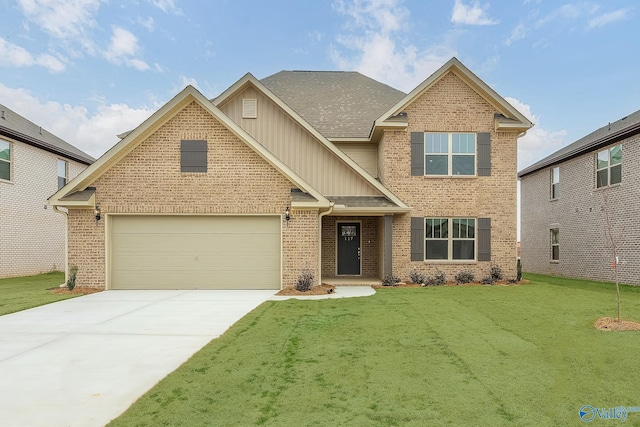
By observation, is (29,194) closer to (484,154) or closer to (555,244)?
(484,154)

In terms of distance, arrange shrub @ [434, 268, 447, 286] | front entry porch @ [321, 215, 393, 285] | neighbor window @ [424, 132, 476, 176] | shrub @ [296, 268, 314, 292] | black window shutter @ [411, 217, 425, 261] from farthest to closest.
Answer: front entry porch @ [321, 215, 393, 285] → neighbor window @ [424, 132, 476, 176] → black window shutter @ [411, 217, 425, 261] → shrub @ [434, 268, 447, 286] → shrub @ [296, 268, 314, 292]

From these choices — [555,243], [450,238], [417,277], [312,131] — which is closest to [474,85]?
[450,238]

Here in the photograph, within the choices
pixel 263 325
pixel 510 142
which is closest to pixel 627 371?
pixel 263 325

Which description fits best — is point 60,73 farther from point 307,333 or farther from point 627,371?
point 627,371

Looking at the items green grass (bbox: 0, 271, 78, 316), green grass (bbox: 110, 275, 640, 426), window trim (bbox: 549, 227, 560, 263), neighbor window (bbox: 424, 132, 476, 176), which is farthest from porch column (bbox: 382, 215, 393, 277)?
window trim (bbox: 549, 227, 560, 263)

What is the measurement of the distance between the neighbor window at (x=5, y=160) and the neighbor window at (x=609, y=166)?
2504 cm

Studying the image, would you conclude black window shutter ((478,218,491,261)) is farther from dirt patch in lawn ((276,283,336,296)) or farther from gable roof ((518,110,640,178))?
gable roof ((518,110,640,178))

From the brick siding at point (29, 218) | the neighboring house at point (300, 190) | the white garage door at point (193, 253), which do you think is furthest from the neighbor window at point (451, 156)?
the brick siding at point (29, 218)

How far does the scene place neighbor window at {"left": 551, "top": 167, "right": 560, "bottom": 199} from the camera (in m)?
19.1

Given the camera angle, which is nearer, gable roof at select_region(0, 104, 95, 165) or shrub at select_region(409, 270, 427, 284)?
shrub at select_region(409, 270, 427, 284)

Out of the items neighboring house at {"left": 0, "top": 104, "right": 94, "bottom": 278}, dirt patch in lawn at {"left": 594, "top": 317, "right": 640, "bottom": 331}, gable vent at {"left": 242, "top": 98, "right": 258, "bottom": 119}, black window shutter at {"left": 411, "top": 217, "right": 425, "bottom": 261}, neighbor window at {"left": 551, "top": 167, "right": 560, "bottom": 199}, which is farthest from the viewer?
neighbor window at {"left": 551, "top": 167, "right": 560, "bottom": 199}

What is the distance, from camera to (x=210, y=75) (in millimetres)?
24641

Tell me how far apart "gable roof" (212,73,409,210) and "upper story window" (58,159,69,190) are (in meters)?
10.9

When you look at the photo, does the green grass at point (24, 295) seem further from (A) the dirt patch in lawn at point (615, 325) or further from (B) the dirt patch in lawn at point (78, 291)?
(A) the dirt patch in lawn at point (615, 325)
